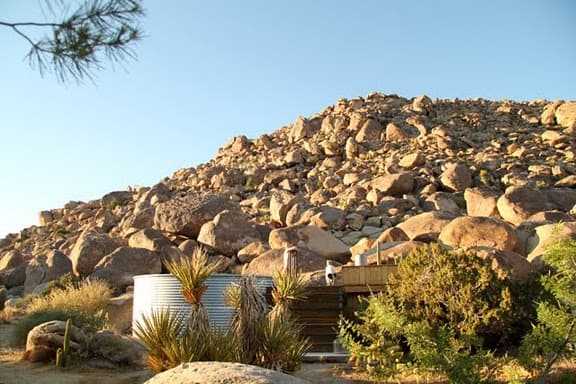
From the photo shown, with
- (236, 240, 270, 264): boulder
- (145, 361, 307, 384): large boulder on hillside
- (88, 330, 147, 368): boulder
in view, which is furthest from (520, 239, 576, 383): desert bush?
(236, 240, 270, 264): boulder

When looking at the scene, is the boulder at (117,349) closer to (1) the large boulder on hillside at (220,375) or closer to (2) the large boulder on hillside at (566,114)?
(1) the large boulder on hillside at (220,375)

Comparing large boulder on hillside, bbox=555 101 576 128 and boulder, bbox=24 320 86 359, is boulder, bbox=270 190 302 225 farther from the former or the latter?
large boulder on hillside, bbox=555 101 576 128

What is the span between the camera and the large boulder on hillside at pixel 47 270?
28.0m

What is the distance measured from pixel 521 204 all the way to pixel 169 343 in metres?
19.6

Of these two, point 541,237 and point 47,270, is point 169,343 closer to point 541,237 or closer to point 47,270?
point 541,237

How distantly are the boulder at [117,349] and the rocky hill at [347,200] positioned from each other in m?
2.77

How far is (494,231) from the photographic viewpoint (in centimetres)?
1859

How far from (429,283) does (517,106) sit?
41642mm

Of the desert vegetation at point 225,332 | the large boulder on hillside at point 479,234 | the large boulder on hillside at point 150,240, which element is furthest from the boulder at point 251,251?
the desert vegetation at point 225,332

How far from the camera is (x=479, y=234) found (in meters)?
18.7

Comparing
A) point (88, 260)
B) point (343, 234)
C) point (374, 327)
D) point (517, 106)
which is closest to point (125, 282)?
point (88, 260)

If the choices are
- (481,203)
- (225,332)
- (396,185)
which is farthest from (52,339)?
(396,185)

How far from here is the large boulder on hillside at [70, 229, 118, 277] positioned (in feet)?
88.0

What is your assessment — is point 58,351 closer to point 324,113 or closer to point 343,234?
point 343,234
